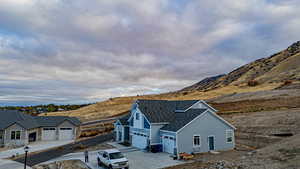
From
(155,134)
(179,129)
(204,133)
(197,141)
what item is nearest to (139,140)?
(155,134)

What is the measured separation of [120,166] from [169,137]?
29.6 feet

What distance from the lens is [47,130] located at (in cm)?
4225

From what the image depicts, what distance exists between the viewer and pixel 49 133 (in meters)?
42.3

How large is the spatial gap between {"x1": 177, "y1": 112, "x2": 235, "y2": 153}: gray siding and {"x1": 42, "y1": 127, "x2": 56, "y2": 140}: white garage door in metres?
28.1

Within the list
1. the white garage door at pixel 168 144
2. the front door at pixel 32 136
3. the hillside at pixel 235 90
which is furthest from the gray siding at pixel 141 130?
the hillside at pixel 235 90

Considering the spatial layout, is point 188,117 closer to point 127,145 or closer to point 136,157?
point 136,157

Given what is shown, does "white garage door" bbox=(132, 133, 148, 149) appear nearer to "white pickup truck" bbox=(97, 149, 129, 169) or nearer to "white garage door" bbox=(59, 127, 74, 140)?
"white pickup truck" bbox=(97, 149, 129, 169)

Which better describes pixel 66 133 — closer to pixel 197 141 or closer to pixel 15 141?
pixel 15 141

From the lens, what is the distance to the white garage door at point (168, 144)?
25.9 metres

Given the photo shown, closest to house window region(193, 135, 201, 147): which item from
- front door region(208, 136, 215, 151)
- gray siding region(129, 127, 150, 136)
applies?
front door region(208, 136, 215, 151)

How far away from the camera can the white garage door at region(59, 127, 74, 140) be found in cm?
4272

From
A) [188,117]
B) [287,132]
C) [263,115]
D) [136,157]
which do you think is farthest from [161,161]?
[263,115]

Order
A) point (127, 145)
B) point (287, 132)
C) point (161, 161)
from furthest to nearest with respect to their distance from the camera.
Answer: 1. point (127, 145)
2. point (287, 132)
3. point (161, 161)

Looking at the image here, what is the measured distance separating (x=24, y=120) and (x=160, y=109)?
24997 millimetres
